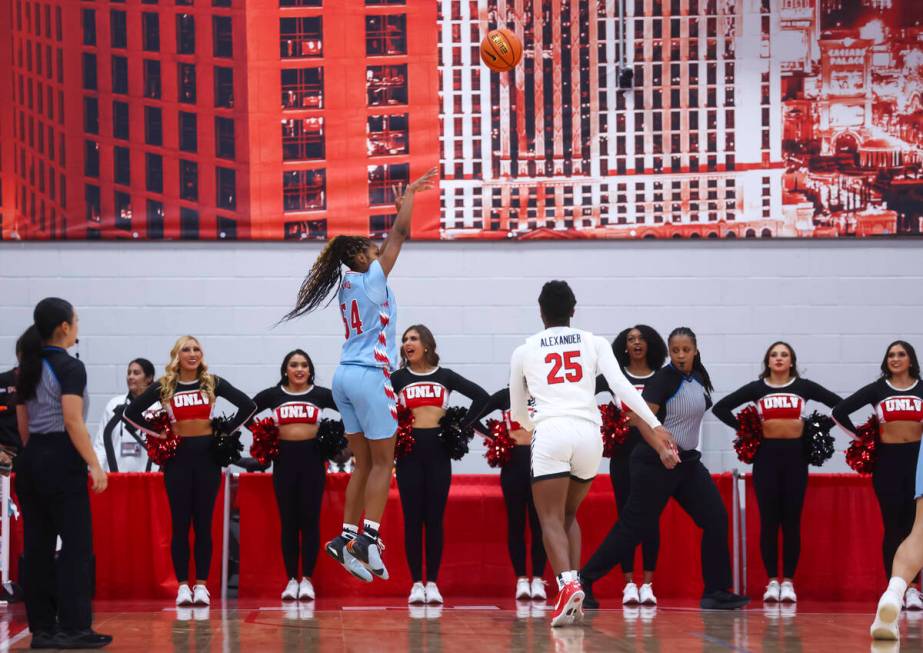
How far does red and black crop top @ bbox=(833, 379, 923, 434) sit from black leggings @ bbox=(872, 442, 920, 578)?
0.21 meters

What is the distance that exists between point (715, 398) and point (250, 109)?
5055mm

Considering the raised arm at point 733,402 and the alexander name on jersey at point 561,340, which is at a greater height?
the alexander name on jersey at point 561,340

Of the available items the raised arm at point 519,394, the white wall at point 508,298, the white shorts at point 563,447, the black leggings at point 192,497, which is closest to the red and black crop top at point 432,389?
the black leggings at point 192,497

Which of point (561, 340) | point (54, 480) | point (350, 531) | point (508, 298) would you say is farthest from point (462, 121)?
point (54, 480)

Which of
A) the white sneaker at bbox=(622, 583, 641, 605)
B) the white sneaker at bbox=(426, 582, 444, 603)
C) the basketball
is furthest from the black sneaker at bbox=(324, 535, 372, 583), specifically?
the basketball

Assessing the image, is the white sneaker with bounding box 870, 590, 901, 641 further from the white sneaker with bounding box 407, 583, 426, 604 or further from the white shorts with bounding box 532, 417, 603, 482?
the white sneaker with bounding box 407, 583, 426, 604

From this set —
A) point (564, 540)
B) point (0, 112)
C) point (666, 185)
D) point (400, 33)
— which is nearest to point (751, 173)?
point (666, 185)

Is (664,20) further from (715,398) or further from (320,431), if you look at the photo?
(320,431)

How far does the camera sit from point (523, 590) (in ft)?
29.8

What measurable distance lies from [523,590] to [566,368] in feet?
9.18

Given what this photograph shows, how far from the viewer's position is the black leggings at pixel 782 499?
29.6ft

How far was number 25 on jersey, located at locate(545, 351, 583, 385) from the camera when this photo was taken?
685cm

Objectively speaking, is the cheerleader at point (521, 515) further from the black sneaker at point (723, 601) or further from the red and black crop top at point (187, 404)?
the red and black crop top at point (187, 404)

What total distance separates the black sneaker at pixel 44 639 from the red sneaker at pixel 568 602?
2590mm
